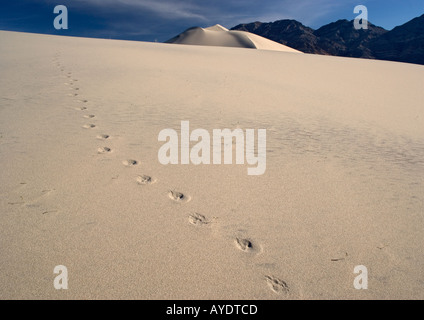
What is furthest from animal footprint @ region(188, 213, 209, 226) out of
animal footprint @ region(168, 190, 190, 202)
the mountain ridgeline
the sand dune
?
the mountain ridgeline

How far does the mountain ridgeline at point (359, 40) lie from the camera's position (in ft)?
262

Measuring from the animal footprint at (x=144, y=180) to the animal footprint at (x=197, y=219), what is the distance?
539 millimetres

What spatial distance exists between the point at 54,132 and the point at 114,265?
208 centimetres

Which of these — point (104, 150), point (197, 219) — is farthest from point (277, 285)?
point (104, 150)

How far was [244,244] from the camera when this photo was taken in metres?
1.45

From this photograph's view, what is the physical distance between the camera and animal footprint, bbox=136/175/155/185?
77.8 inches

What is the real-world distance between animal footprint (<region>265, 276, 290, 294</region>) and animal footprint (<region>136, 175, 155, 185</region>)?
1158 mm

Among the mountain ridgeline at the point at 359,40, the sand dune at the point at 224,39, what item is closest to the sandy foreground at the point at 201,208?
the sand dune at the point at 224,39

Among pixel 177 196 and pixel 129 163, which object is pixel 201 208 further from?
pixel 129 163

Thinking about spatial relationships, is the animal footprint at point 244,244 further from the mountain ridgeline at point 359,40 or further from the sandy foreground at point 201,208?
the mountain ridgeline at point 359,40

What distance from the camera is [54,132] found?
269cm

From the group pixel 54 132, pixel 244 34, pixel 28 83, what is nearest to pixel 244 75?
pixel 28 83

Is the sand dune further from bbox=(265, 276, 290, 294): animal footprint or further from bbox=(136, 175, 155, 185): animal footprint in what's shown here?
bbox=(265, 276, 290, 294): animal footprint
